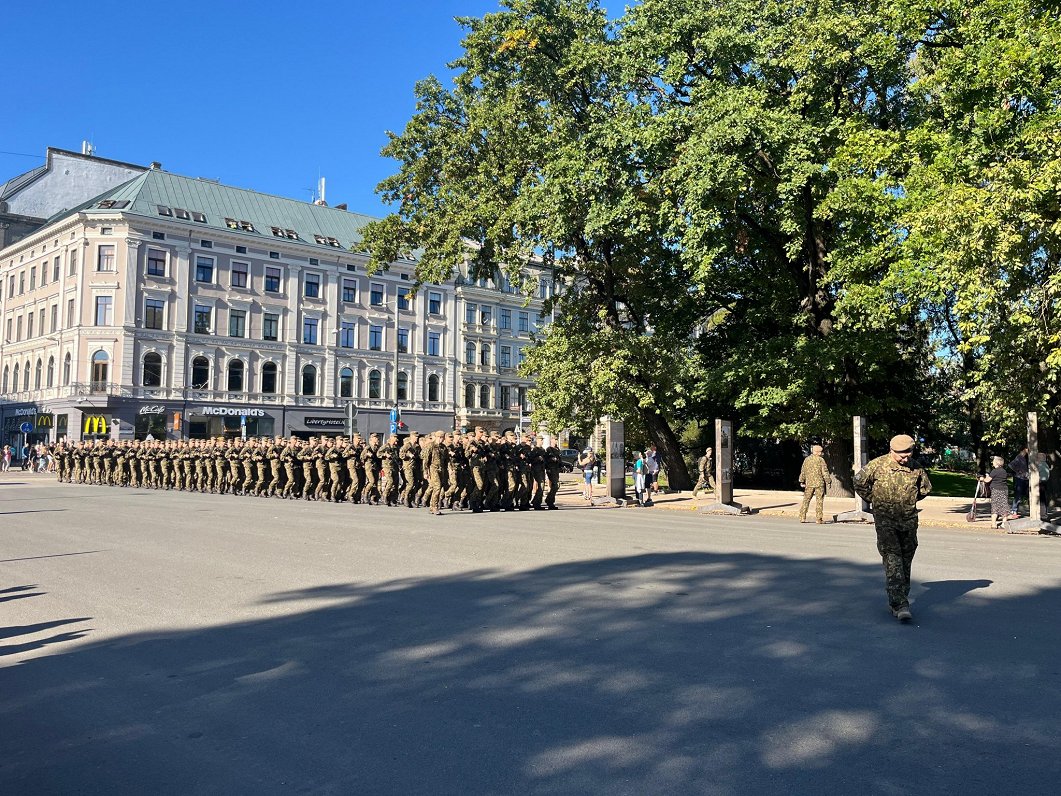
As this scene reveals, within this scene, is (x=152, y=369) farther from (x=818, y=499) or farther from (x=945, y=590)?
(x=945, y=590)

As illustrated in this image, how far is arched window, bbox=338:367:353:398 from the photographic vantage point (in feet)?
207

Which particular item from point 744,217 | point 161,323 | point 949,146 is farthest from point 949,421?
point 161,323

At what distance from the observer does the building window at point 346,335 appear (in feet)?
208

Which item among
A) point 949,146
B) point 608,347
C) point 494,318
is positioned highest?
Answer: point 494,318

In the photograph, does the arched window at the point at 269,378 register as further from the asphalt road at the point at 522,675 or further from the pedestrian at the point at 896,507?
the pedestrian at the point at 896,507

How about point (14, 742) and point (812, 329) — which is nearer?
point (14, 742)

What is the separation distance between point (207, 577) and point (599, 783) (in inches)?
281

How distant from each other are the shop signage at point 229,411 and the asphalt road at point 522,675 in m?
46.3

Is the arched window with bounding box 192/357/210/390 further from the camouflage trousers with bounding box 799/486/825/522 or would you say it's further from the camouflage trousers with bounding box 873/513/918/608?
the camouflage trousers with bounding box 873/513/918/608

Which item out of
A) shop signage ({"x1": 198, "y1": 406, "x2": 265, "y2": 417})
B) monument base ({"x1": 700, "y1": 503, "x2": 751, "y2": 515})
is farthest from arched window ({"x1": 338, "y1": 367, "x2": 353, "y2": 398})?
monument base ({"x1": 700, "y1": 503, "x2": 751, "y2": 515})

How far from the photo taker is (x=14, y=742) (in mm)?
4754

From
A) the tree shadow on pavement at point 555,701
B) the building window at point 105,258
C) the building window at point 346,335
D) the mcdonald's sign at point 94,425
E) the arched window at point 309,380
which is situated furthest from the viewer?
the building window at point 346,335

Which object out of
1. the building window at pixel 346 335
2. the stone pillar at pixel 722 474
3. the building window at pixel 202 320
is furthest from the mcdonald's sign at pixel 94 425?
the stone pillar at pixel 722 474

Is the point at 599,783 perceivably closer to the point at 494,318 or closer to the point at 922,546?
the point at 922,546
